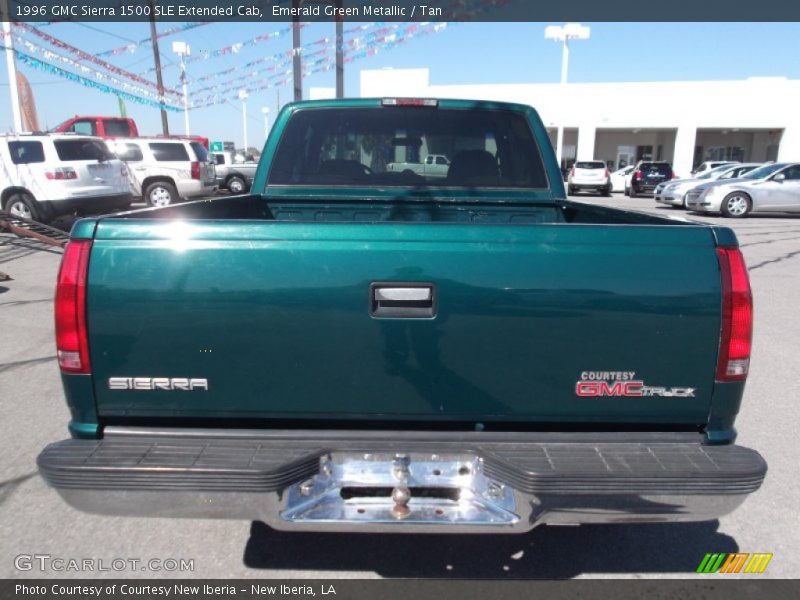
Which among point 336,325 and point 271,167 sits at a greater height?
point 271,167

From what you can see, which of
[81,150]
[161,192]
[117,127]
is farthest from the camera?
[117,127]

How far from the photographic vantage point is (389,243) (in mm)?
1929

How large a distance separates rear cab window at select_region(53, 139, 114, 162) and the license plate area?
40.9ft

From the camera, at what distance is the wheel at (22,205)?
38.7 ft

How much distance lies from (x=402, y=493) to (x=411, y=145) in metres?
2.66

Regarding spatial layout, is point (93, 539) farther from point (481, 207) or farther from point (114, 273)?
point (481, 207)

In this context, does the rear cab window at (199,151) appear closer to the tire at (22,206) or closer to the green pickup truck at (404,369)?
the tire at (22,206)

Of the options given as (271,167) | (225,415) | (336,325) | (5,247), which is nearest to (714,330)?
(336,325)

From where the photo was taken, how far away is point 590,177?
25688mm

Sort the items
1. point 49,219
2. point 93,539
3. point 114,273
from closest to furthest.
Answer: point 114,273
point 93,539
point 49,219

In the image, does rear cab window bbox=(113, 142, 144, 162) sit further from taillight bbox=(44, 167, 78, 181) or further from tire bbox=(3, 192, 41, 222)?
tire bbox=(3, 192, 41, 222)

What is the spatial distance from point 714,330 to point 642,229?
423 mm

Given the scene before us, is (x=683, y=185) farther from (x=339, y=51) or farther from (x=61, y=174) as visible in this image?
(x=61, y=174)

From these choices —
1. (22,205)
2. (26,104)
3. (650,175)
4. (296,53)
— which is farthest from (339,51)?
(650,175)
